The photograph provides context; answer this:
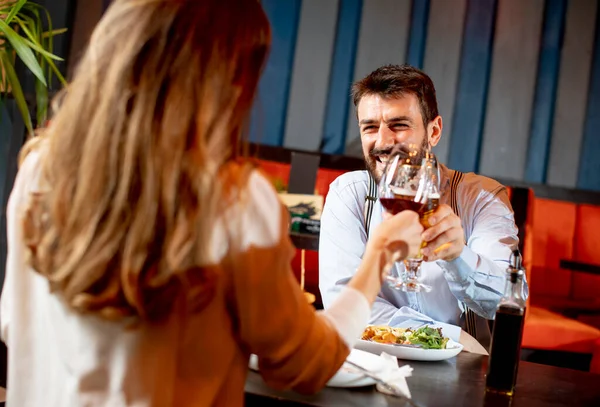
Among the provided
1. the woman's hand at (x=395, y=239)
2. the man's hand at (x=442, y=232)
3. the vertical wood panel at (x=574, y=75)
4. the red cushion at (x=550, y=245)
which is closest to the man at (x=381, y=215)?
the man's hand at (x=442, y=232)

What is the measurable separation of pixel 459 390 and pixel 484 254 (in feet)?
2.98

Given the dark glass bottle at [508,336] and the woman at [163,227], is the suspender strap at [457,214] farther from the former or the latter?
the woman at [163,227]

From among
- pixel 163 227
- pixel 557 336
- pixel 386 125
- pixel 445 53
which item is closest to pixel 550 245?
pixel 557 336

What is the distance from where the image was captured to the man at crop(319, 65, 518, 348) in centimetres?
205

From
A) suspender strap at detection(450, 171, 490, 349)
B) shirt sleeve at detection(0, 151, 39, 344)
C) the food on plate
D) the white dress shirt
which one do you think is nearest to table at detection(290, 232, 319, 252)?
the white dress shirt

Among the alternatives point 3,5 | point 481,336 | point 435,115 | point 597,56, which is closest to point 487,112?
point 597,56

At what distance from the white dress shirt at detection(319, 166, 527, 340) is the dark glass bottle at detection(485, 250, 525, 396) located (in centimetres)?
57

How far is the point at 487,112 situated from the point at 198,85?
3.90m

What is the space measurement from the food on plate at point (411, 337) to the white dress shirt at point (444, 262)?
0.39m

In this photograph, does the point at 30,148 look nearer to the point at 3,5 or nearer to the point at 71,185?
the point at 71,185

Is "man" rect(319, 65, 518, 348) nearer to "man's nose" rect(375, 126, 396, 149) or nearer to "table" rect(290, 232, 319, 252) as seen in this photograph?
"man's nose" rect(375, 126, 396, 149)

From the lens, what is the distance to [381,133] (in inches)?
92.9

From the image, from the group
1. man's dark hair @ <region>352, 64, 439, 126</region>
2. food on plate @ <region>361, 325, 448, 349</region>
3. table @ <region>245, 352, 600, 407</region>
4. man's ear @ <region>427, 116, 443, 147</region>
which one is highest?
man's dark hair @ <region>352, 64, 439, 126</region>

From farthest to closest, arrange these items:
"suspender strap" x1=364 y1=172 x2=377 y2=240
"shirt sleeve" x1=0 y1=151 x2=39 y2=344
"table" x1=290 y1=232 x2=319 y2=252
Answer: "table" x1=290 y1=232 x2=319 y2=252, "suspender strap" x1=364 y1=172 x2=377 y2=240, "shirt sleeve" x1=0 y1=151 x2=39 y2=344
